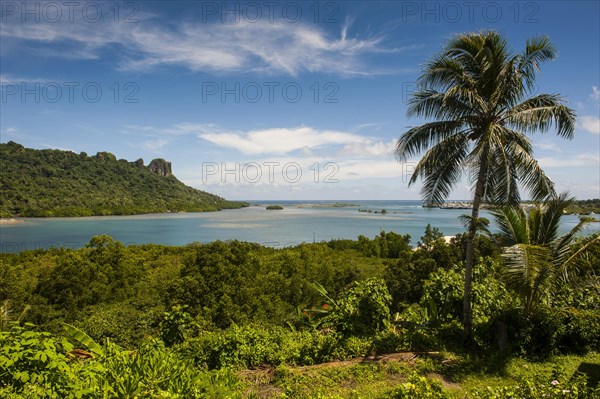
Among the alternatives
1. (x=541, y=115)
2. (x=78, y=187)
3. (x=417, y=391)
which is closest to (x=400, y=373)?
(x=417, y=391)

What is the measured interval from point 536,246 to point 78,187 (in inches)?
3969

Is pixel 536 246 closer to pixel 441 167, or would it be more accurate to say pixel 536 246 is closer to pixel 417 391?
pixel 441 167

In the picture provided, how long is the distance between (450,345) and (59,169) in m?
107

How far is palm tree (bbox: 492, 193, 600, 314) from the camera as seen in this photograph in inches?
230

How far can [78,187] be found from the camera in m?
85.3

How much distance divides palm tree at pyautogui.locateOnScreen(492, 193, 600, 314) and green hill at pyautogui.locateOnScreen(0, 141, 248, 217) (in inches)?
3273

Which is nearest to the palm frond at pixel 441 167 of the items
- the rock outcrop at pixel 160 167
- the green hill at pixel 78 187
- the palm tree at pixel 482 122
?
the palm tree at pixel 482 122

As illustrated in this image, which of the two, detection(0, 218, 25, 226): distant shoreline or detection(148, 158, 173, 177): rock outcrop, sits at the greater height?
detection(148, 158, 173, 177): rock outcrop

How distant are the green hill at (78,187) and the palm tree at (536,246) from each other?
3273 inches

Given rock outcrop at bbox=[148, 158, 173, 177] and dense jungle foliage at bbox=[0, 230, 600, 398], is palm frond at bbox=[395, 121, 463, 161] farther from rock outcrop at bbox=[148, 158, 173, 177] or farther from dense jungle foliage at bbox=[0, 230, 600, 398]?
rock outcrop at bbox=[148, 158, 173, 177]

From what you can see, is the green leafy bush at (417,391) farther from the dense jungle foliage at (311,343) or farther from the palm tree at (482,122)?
the palm tree at (482,122)

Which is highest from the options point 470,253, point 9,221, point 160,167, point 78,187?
point 160,167

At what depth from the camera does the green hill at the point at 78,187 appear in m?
70.5

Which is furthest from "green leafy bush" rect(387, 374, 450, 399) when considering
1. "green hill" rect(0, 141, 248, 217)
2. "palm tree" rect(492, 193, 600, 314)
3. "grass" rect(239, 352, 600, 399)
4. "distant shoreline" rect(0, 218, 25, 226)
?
"green hill" rect(0, 141, 248, 217)
